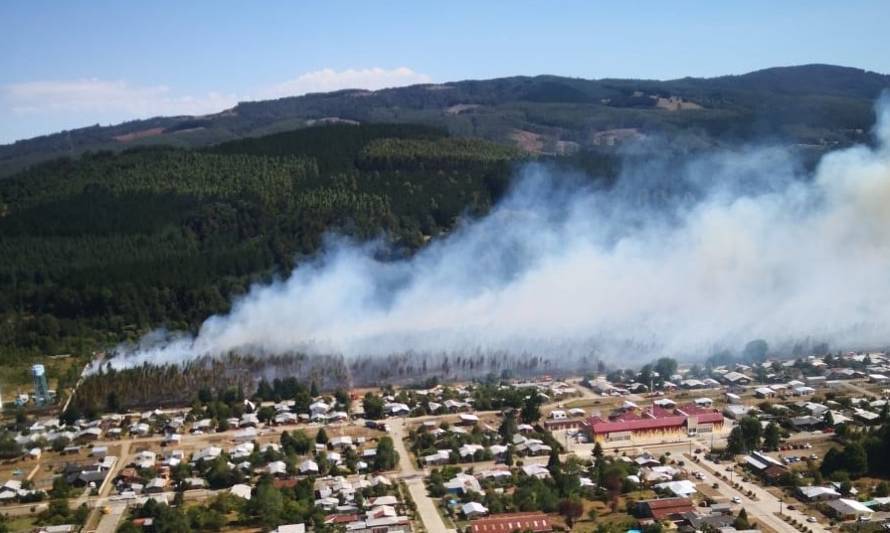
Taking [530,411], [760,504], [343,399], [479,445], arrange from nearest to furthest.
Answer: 1. [760,504]
2. [479,445]
3. [530,411]
4. [343,399]

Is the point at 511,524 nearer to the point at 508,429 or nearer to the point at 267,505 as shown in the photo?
the point at 267,505

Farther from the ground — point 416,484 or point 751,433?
point 751,433

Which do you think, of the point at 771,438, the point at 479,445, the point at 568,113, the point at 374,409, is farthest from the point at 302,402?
the point at 568,113

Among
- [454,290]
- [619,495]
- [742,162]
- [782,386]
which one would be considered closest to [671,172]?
[742,162]

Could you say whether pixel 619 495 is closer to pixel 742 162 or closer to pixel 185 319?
pixel 185 319

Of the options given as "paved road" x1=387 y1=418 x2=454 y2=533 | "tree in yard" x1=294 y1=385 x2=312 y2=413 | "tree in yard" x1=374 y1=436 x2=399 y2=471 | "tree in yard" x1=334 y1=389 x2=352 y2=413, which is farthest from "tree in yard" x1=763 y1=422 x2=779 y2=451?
"tree in yard" x1=294 y1=385 x2=312 y2=413
